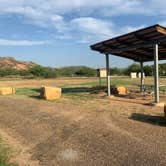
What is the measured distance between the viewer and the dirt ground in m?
5.55

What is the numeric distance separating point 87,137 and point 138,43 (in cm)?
845

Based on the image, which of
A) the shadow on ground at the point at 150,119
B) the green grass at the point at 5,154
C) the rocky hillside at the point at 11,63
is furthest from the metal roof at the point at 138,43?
the rocky hillside at the point at 11,63

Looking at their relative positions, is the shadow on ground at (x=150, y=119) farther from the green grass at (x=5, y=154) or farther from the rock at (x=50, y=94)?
the rock at (x=50, y=94)

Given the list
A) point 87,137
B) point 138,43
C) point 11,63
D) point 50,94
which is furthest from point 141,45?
point 11,63

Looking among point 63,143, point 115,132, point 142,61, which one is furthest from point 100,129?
point 142,61

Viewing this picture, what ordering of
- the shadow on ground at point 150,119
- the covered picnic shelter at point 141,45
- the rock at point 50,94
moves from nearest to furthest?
the shadow on ground at point 150,119
the covered picnic shelter at point 141,45
the rock at point 50,94

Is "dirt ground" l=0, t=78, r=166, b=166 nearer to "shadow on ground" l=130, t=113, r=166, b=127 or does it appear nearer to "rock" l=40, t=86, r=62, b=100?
"shadow on ground" l=130, t=113, r=166, b=127

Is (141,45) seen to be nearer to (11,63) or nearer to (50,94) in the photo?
(50,94)

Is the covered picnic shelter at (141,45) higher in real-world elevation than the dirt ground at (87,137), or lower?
higher

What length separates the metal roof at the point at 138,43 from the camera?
12291mm

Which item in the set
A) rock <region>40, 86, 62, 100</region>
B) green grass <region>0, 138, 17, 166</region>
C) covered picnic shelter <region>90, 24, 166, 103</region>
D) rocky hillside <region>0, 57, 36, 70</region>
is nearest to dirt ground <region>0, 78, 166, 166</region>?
green grass <region>0, 138, 17, 166</region>

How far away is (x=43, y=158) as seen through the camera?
227 inches

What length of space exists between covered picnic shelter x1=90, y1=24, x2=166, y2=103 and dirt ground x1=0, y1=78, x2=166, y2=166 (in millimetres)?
3230

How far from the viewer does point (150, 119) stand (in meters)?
8.98
